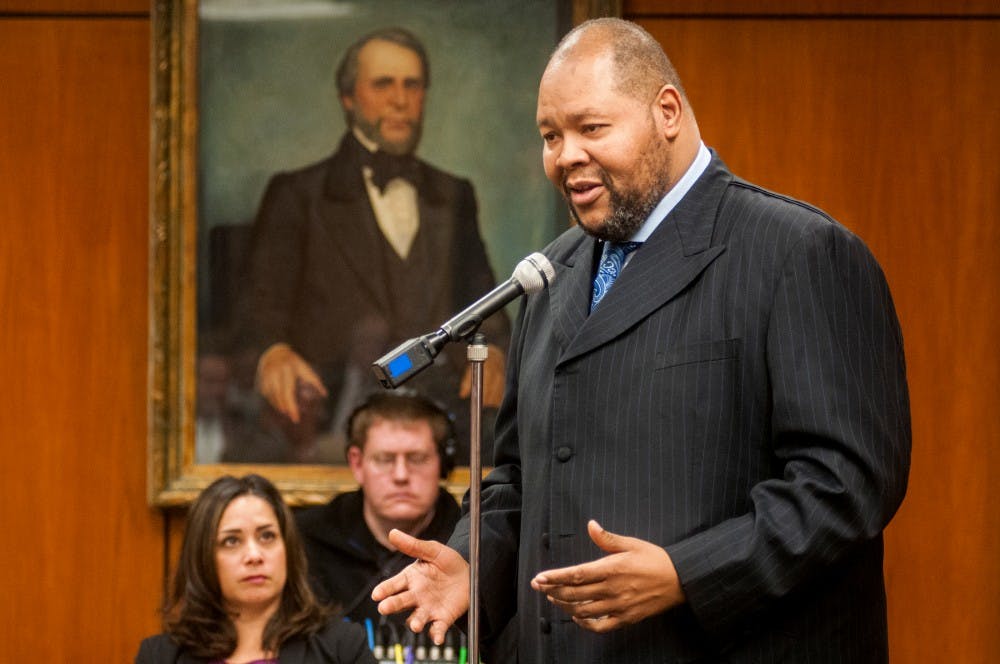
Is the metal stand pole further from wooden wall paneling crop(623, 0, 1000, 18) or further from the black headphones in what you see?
wooden wall paneling crop(623, 0, 1000, 18)

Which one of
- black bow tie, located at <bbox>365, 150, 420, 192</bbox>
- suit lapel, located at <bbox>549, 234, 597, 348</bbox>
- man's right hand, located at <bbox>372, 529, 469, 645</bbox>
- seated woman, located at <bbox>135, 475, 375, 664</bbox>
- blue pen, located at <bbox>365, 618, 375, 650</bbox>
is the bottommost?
blue pen, located at <bbox>365, 618, 375, 650</bbox>

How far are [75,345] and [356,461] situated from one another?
0.96 m

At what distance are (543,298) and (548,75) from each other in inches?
15.1

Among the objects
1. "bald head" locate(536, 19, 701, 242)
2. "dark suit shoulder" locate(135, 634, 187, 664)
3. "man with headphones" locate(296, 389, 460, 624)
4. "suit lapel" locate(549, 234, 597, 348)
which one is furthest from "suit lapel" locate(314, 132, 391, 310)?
"bald head" locate(536, 19, 701, 242)

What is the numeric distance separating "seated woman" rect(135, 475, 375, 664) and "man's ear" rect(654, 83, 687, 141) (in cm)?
182

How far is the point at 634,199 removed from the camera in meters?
1.86

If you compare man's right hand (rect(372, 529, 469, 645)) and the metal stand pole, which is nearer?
the metal stand pole

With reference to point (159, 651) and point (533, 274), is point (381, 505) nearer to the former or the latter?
point (159, 651)

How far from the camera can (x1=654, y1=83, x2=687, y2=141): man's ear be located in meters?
1.88

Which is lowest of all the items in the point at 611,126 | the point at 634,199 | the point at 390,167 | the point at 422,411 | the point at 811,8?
the point at 422,411

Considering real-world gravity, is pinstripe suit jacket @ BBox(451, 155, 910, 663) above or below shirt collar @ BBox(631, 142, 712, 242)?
below

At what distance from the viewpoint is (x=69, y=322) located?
152 inches

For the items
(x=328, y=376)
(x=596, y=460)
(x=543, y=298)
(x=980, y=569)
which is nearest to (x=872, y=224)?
(x=980, y=569)

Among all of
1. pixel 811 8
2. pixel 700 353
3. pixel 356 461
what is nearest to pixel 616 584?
pixel 700 353
